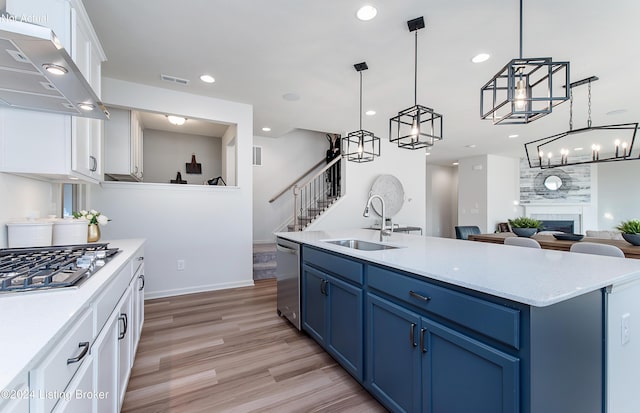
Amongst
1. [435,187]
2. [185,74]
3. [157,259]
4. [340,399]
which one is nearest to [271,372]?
[340,399]

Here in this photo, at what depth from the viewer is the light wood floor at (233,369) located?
1.72m

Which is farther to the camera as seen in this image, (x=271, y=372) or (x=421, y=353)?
(x=271, y=372)

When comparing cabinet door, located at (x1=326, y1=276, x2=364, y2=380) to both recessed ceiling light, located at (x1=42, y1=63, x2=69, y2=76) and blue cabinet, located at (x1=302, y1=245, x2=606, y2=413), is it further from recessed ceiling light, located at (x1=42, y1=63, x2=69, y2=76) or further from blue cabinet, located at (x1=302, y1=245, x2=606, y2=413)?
recessed ceiling light, located at (x1=42, y1=63, x2=69, y2=76)

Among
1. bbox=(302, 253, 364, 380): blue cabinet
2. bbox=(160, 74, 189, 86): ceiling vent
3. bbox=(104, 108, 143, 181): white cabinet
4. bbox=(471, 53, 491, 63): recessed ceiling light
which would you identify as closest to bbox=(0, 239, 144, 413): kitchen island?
bbox=(302, 253, 364, 380): blue cabinet

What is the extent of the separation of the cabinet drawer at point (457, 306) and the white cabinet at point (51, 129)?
2133mm

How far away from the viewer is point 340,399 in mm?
1758

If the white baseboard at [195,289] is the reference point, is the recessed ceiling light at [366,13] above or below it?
above

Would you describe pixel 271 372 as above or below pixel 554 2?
below

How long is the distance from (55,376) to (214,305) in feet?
9.12

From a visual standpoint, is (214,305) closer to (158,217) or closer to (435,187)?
(158,217)

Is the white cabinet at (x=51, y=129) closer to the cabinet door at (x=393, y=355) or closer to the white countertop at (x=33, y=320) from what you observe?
the white countertop at (x=33, y=320)

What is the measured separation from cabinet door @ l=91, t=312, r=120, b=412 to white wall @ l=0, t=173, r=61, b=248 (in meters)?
1.12

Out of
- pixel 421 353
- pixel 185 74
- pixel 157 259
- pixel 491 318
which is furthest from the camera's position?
pixel 157 259

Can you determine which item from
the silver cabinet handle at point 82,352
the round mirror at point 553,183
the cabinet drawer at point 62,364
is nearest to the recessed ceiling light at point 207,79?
the cabinet drawer at point 62,364
